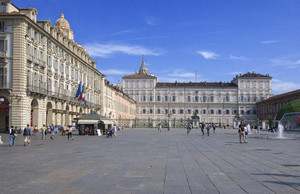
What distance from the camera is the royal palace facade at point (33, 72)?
34.9 metres

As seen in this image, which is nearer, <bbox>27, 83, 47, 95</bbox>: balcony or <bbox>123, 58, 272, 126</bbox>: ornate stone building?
<bbox>27, 83, 47, 95</bbox>: balcony

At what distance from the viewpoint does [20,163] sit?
12281 millimetres

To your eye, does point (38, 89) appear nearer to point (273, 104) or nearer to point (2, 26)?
point (2, 26)

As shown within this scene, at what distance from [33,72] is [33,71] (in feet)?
0.42

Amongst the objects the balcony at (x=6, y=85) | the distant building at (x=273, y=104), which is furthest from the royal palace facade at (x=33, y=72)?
the distant building at (x=273, y=104)

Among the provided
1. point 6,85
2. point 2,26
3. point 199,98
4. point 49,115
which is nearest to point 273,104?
point 199,98

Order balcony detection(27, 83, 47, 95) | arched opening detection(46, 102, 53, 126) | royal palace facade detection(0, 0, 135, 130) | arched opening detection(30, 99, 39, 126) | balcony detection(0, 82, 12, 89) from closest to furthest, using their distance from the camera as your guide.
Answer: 1. balcony detection(0, 82, 12, 89)
2. royal palace facade detection(0, 0, 135, 130)
3. balcony detection(27, 83, 47, 95)
4. arched opening detection(30, 99, 39, 126)
5. arched opening detection(46, 102, 53, 126)

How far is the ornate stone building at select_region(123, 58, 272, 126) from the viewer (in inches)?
4628

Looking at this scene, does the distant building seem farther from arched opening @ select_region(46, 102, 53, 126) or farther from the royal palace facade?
arched opening @ select_region(46, 102, 53, 126)

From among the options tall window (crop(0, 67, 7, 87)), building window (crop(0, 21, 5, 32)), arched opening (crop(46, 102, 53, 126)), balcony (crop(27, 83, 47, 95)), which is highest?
building window (crop(0, 21, 5, 32))

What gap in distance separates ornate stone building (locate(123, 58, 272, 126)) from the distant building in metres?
5.97

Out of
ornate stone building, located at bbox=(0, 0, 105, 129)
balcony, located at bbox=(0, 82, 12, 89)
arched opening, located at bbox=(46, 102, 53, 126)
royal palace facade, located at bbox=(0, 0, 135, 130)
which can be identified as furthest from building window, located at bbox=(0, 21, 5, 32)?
arched opening, located at bbox=(46, 102, 53, 126)

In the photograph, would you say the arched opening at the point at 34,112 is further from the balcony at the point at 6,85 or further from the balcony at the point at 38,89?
the balcony at the point at 6,85

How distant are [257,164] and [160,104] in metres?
109
